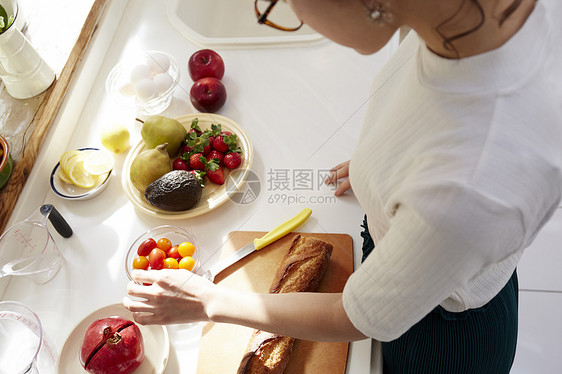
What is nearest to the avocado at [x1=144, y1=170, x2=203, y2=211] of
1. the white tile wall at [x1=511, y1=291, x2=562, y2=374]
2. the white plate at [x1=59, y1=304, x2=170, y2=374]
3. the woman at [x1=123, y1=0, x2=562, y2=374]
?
the white plate at [x1=59, y1=304, x2=170, y2=374]

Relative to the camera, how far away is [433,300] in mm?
544

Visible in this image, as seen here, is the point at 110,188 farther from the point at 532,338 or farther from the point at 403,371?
the point at 532,338

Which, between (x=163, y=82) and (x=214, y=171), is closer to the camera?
(x=214, y=171)

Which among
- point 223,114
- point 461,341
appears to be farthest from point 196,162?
point 461,341

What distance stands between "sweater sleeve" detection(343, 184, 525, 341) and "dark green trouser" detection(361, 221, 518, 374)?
0.68 ft

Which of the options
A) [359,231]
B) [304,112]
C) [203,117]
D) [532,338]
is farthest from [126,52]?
[532,338]

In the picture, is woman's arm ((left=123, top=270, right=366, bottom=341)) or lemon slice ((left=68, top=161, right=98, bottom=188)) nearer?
woman's arm ((left=123, top=270, right=366, bottom=341))

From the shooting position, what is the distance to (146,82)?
115 centimetres

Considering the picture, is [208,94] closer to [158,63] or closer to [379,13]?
[158,63]

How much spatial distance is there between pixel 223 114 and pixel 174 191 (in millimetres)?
295

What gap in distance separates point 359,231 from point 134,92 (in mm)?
654

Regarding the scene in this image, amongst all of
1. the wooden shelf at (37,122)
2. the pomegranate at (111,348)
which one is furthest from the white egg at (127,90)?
the pomegranate at (111,348)

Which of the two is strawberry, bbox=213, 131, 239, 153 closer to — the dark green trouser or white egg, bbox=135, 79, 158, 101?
white egg, bbox=135, 79, 158, 101

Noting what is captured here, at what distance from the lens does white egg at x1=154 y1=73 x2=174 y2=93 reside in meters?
1.17
